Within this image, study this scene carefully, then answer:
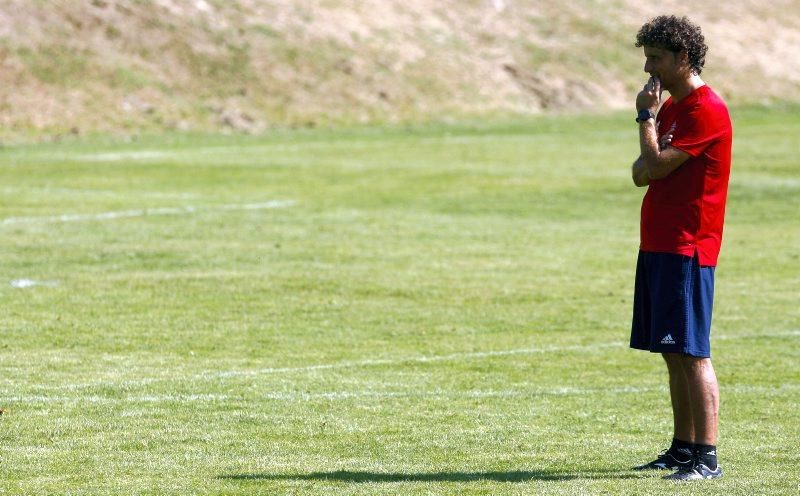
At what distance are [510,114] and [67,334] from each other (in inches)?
1754

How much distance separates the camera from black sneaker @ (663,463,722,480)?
795 cm

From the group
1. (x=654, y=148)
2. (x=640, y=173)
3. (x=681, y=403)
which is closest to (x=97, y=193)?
(x=681, y=403)

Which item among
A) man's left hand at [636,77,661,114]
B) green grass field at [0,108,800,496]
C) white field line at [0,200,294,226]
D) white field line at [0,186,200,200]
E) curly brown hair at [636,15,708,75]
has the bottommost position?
white field line at [0,186,200,200]

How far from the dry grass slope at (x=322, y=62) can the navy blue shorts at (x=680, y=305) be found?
38132 mm

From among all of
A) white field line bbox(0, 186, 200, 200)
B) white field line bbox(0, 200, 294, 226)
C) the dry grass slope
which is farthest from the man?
the dry grass slope

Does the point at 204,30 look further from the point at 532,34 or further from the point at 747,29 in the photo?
the point at 747,29

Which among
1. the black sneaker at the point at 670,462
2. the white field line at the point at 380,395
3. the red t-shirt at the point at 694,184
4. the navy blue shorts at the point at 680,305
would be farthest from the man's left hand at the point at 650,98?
the white field line at the point at 380,395

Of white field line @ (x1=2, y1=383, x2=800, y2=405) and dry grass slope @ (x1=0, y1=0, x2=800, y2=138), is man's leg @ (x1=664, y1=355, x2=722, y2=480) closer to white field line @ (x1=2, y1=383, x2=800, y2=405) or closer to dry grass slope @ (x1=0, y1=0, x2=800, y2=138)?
white field line @ (x1=2, y1=383, x2=800, y2=405)

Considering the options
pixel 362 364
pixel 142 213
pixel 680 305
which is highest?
pixel 680 305

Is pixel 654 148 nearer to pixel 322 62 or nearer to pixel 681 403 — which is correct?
pixel 681 403

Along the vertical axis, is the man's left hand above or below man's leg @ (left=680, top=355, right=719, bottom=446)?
above

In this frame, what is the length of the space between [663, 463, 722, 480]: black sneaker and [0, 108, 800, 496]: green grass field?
0.12 metres

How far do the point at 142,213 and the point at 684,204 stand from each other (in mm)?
16661

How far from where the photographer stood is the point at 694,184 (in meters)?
7.91
